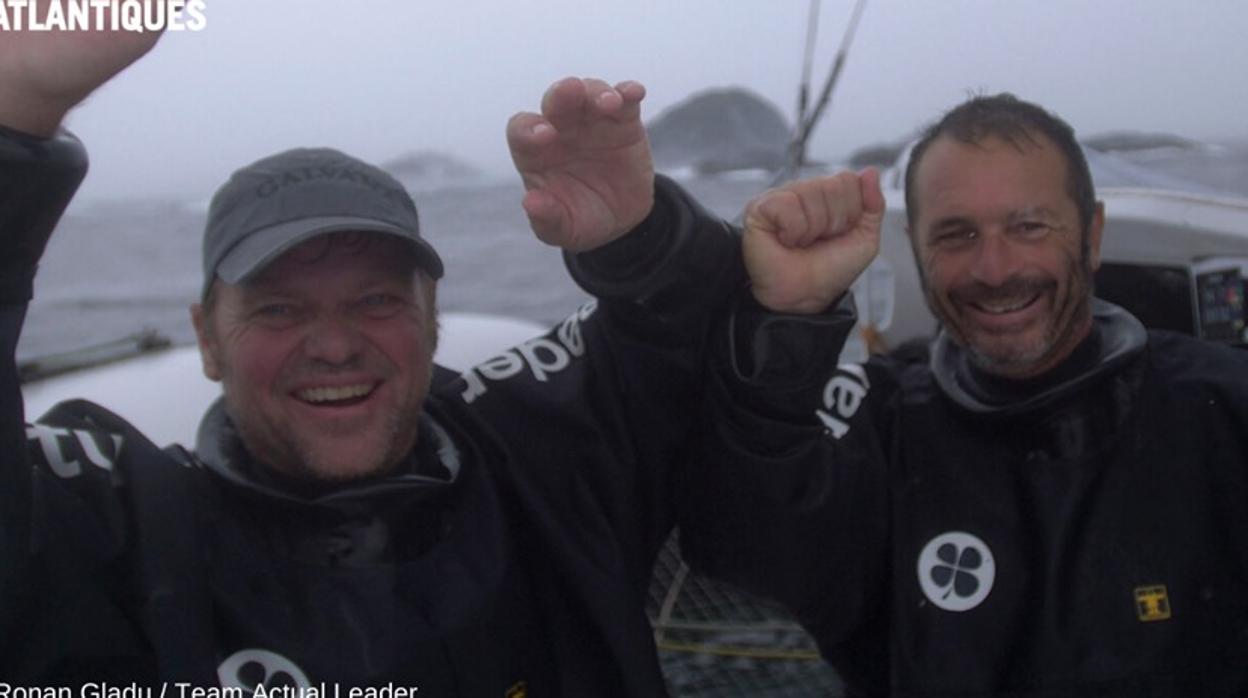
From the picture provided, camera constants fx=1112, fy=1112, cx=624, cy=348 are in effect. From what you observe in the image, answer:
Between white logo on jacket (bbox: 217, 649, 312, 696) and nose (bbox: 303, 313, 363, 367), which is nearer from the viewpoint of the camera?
white logo on jacket (bbox: 217, 649, 312, 696)

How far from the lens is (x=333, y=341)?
1354 millimetres

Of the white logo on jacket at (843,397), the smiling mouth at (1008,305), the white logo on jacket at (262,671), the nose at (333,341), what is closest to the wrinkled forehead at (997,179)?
the smiling mouth at (1008,305)

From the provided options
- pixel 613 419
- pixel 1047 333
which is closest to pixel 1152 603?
pixel 1047 333

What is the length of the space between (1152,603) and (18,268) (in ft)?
4.37

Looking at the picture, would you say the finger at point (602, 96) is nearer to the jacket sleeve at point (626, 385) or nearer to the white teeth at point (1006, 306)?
the jacket sleeve at point (626, 385)

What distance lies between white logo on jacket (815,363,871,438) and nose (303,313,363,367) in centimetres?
60

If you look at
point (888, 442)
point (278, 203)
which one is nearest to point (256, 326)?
point (278, 203)

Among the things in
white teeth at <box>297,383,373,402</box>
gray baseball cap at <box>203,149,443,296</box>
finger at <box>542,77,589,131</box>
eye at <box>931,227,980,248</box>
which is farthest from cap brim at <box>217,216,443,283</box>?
eye at <box>931,227,980,248</box>

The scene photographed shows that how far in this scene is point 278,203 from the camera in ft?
4.56

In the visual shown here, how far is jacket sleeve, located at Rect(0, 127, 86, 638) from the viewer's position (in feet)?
3.11

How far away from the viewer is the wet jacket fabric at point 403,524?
1096 mm

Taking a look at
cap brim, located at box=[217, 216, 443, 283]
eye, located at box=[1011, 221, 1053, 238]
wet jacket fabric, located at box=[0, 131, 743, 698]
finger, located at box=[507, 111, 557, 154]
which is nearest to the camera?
wet jacket fabric, located at box=[0, 131, 743, 698]

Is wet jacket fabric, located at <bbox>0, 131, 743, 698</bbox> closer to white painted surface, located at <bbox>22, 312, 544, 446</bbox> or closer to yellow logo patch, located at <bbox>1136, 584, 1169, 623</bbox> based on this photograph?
yellow logo patch, located at <bbox>1136, 584, 1169, 623</bbox>

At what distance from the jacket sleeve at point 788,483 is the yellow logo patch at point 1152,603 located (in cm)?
32
